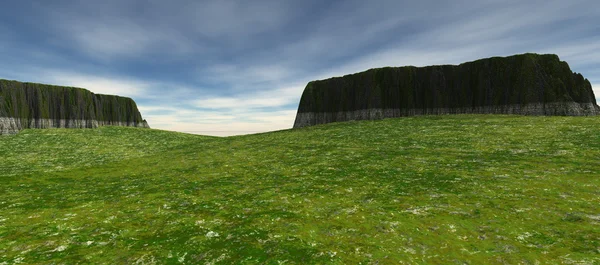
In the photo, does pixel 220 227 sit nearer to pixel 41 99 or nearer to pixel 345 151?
pixel 345 151

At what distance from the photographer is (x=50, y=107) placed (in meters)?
65.2

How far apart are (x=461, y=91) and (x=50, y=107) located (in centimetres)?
9704

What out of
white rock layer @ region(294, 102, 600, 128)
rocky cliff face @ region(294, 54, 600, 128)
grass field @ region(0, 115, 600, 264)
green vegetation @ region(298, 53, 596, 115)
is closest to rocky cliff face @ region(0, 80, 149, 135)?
grass field @ region(0, 115, 600, 264)

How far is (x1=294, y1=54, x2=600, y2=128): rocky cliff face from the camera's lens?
49531 millimetres

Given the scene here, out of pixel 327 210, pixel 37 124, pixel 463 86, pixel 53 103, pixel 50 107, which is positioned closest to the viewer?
pixel 327 210

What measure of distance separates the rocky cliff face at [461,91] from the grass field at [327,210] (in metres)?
35.2

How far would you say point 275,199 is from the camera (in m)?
12.1

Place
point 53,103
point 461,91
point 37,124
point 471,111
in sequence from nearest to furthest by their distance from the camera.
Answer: point 471,111 < point 461,91 < point 37,124 < point 53,103

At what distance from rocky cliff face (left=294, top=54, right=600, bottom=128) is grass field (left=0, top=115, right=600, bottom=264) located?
35183 mm

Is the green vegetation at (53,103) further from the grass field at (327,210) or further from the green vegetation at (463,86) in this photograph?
the green vegetation at (463,86)

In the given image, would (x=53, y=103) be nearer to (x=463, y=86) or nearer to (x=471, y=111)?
(x=463, y=86)

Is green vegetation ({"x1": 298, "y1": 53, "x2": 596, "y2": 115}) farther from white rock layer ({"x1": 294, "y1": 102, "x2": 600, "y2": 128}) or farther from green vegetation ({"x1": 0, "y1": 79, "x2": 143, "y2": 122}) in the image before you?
green vegetation ({"x1": 0, "y1": 79, "x2": 143, "y2": 122})

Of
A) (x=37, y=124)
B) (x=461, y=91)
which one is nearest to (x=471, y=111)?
(x=461, y=91)

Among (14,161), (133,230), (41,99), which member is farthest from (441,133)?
(41,99)
